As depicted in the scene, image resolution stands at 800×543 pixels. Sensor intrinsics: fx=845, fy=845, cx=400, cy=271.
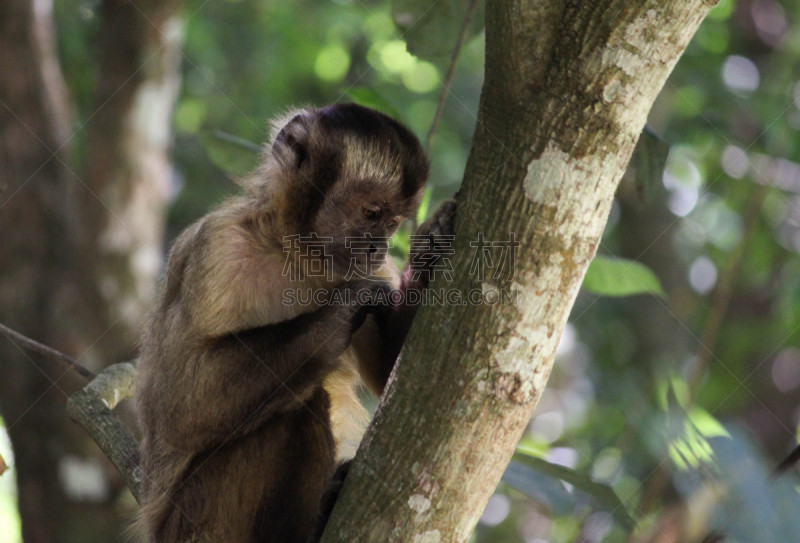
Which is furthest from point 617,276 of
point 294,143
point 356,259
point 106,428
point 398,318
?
point 106,428

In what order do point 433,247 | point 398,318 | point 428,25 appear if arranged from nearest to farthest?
point 433,247 → point 398,318 → point 428,25

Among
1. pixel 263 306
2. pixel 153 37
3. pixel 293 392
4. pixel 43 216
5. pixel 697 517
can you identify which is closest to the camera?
pixel 697 517

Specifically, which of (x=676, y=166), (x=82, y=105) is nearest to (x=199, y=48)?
(x=82, y=105)

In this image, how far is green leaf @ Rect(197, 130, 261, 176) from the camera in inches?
176

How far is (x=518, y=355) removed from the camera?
91.8 inches

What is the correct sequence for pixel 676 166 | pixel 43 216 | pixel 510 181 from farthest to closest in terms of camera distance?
1. pixel 676 166
2. pixel 43 216
3. pixel 510 181

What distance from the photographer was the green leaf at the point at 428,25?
164 inches

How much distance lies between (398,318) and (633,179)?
3.50 m

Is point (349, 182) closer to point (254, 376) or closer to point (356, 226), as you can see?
point (356, 226)

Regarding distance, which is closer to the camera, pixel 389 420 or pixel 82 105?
pixel 389 420

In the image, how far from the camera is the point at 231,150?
4586 millimetres

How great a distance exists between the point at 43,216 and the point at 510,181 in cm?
491

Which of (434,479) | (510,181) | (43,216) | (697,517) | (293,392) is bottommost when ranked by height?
(43,216)

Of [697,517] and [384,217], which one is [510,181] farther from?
[384,217]
